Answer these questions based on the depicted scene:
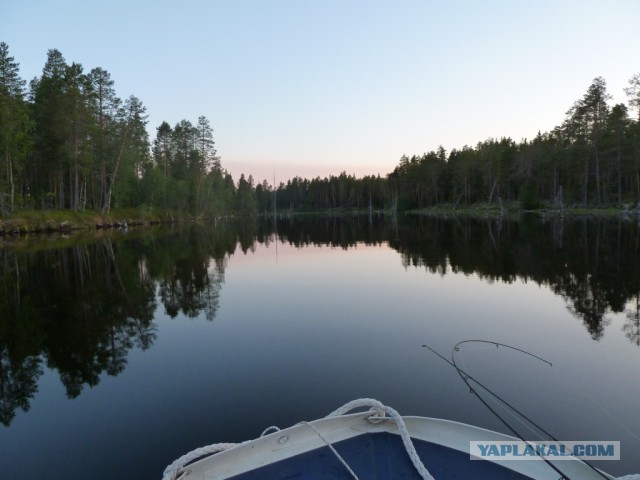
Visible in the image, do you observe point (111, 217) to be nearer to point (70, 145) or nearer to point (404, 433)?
point (70, 145)

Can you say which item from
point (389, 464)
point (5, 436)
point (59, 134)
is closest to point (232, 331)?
point (5, 436)

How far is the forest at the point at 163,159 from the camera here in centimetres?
4759

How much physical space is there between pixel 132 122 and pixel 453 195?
83.7 metres

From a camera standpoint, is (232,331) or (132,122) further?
(132,122)

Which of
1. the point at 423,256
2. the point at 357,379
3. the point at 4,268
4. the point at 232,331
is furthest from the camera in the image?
the point at 423,256

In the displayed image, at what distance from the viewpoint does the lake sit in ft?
19.3

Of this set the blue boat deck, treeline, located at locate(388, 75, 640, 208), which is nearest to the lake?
the blue boat deck

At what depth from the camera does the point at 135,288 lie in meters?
16.5

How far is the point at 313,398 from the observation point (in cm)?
678

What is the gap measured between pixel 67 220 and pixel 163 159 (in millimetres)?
38446

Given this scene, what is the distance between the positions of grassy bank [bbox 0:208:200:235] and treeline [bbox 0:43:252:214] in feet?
4.65

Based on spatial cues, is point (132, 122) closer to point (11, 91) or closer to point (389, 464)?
point (11, 91)

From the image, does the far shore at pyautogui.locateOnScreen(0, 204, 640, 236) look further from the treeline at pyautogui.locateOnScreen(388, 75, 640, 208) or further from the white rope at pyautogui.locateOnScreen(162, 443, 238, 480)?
the white rope at pyautogui.locateOnScreen(162, 443, 238, 480)

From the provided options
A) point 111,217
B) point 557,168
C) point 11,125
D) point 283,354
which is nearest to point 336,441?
point 283,354
